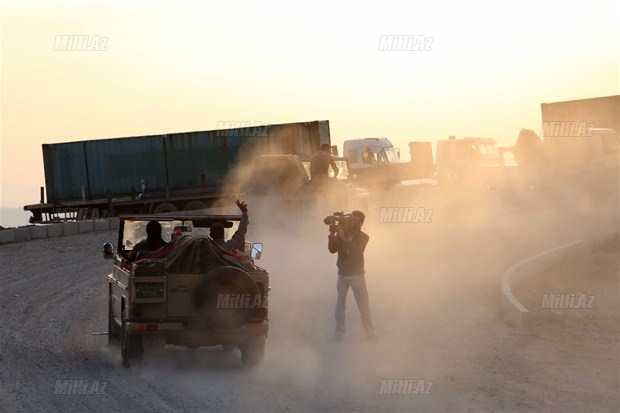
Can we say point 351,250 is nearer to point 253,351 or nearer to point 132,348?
point 253,351

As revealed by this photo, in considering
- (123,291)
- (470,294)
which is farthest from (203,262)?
(470,294)

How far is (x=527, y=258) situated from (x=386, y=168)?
1832cm

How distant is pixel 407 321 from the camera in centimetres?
1820

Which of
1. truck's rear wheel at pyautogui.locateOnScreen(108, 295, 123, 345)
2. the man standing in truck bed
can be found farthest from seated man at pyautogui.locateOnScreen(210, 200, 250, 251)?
the man standing in truck bed

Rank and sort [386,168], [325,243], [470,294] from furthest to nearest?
[386,168] → [325,243] → [470,294]

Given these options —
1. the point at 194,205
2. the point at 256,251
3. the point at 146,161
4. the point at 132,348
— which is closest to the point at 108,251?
the point at 132,348

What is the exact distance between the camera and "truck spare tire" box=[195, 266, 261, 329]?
12852 millimetres

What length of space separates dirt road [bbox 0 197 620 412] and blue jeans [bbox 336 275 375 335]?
0.30 m

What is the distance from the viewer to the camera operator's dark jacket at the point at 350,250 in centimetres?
1548

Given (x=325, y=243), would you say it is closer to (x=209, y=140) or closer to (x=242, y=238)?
(x=242, y=238)

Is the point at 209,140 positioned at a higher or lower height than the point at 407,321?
higher

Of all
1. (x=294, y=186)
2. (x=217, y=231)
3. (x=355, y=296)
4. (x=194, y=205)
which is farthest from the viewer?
(x=194, y=205)

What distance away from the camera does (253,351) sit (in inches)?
533

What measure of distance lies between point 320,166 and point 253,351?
12.7m
